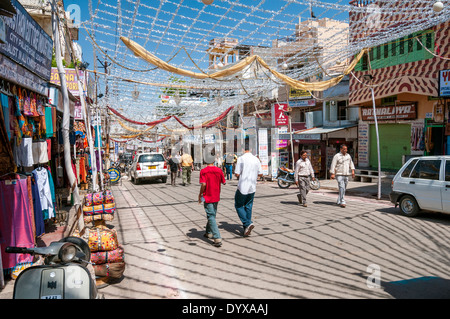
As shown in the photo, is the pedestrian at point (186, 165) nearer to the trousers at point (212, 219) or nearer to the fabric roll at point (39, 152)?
the fabric roll at point (39, 152)

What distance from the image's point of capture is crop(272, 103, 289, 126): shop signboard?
17.0 metres

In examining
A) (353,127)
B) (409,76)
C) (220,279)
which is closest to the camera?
(220,279)

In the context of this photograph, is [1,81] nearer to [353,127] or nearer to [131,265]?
[131,265]

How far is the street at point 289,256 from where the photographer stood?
4.27 m

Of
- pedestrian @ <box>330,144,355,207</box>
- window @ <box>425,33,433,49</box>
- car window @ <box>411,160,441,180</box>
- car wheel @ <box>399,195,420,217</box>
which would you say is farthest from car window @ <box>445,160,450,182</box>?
window @ <box>425,33,433,49</box>

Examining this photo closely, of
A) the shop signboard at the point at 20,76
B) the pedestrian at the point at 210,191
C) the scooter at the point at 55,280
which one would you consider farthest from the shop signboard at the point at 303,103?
the scooter at the point at 55,280

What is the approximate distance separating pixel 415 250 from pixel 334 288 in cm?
255

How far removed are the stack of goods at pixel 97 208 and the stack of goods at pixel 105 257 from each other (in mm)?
2188

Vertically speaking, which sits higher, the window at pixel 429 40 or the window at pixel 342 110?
the window at pixel 429 40

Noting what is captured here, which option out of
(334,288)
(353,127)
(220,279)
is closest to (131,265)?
(220,279)

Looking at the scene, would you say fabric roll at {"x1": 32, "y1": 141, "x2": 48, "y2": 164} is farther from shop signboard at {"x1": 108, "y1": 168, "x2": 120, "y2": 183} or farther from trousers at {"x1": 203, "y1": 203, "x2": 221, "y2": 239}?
shop signboard at {"x1": 108, "y1": 168, "x2": 120, "y2": 183}

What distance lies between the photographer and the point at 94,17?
653 cm

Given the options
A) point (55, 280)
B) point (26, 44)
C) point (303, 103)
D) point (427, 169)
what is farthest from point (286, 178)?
point (55, 280)

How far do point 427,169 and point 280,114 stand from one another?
30.7ft
